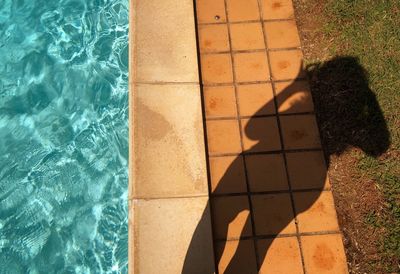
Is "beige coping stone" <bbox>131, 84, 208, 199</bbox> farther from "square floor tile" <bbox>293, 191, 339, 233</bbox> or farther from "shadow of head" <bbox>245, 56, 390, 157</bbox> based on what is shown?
"square floor tile" <bbox>293, 191, 339, 233</bbox>

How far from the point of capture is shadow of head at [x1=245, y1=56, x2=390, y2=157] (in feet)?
16.4

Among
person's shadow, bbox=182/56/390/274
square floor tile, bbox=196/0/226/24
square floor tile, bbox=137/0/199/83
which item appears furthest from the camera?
square floor tile, bbox=196/0/226/24

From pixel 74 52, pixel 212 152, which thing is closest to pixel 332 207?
pixel 212 152

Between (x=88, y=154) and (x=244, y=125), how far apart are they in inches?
95.7

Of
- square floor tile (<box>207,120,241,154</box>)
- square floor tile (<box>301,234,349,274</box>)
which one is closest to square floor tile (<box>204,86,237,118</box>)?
square floor tile (<box>207,120,241,154</box>)

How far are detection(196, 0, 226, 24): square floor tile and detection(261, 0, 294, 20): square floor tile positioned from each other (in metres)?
0.65

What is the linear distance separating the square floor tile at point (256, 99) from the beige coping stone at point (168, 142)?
0.61 m

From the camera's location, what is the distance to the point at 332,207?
470 centimetres

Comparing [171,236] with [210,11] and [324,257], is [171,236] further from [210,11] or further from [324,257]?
[210,11]

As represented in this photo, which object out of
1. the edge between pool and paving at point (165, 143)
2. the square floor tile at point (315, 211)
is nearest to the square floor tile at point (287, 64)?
the edge between pool and paving at point (165, 143)

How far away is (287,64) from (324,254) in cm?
262

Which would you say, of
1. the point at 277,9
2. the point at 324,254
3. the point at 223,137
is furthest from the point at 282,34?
the point at 324,254

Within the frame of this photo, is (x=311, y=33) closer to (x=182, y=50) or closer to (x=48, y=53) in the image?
(x=182, y=50)

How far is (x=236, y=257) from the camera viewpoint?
4.46 m
